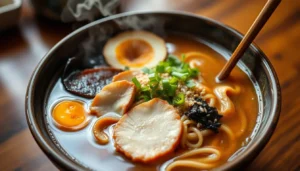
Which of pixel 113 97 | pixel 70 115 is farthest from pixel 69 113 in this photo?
→ pixel 113 97

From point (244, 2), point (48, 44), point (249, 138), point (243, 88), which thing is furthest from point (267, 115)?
point (48, 44)

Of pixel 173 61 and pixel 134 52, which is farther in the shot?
pixel 134 52

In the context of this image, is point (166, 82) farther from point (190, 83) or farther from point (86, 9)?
point (86, 9)

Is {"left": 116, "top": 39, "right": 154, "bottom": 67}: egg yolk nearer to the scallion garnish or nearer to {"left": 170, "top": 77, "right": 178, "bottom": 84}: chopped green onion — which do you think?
the scallion garnish

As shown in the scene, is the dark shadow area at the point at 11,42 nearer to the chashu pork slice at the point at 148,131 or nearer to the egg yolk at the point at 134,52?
the egg yolk at the point at 134,52

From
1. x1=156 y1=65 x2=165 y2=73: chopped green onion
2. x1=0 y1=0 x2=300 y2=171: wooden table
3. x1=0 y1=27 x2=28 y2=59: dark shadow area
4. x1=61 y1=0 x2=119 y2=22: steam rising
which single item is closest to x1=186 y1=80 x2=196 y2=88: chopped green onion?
x1=156 y1=65 x2=165 y2=73: chopped green onion

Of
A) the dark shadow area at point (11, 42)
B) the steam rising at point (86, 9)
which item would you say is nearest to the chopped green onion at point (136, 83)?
the steam rising at point (86, 9)
